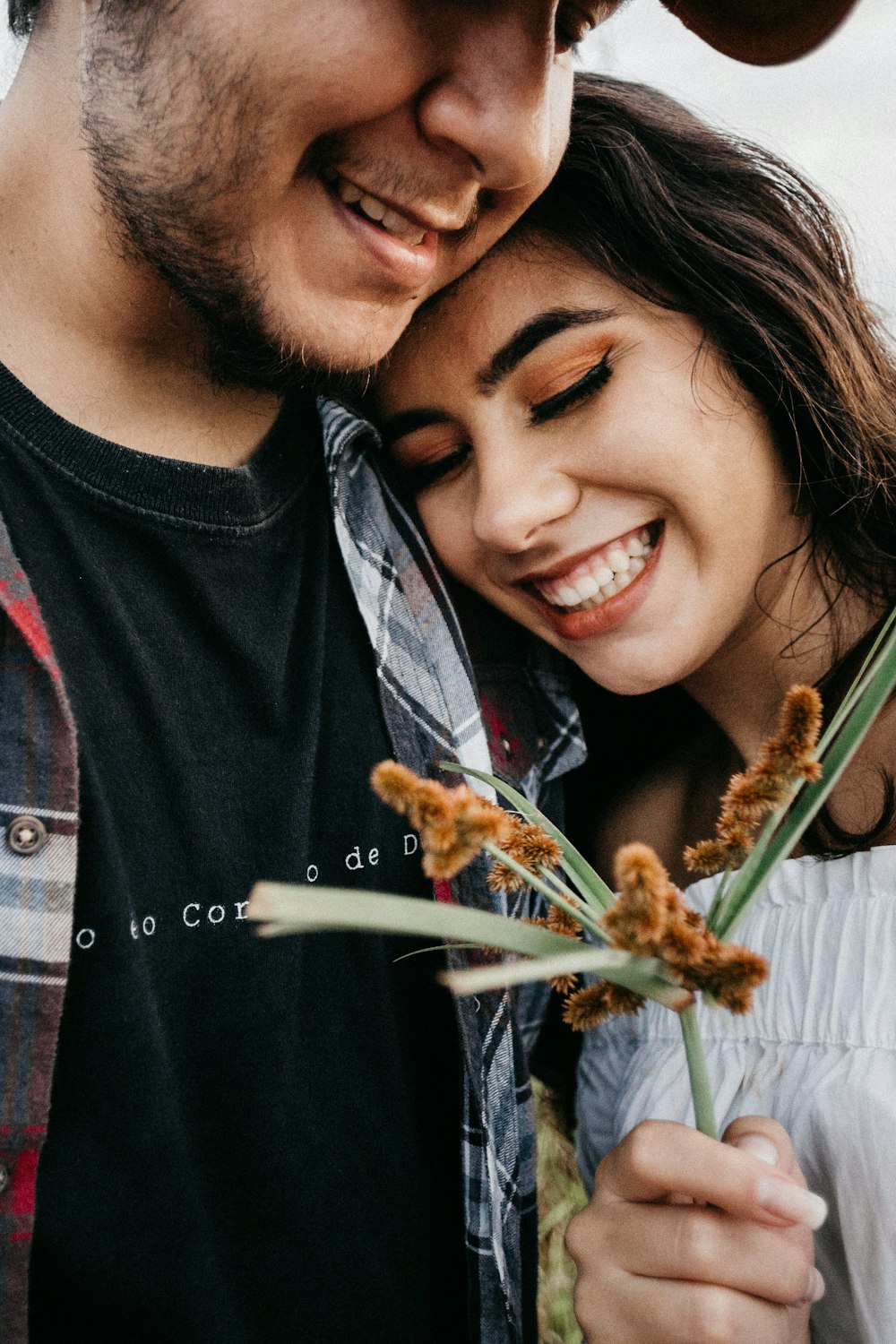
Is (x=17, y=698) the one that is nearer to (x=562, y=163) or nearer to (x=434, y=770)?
(x=434, y=770)

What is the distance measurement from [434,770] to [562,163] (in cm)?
109

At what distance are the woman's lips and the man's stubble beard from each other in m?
0.56

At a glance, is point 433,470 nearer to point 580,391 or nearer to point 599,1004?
point 580,391

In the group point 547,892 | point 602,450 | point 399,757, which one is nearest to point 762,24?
point 602,450

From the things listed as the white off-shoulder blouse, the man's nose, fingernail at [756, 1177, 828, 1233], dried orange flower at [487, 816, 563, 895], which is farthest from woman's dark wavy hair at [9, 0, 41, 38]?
fingernail at [756, 1177, 828, 1233]

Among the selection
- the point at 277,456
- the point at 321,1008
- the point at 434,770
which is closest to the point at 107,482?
the point at 277,456

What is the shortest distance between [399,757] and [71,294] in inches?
34.3

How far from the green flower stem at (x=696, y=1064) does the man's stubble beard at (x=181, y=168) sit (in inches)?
43.5

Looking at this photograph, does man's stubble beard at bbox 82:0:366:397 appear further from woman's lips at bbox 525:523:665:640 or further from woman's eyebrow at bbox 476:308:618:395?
woman's lips at bbox 525:523:665:640

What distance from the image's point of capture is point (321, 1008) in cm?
148

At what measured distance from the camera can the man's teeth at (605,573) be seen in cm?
167

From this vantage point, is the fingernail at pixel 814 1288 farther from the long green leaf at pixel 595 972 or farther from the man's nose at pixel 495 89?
the man's nose at pixel 495 89

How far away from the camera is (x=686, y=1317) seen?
3.43ft

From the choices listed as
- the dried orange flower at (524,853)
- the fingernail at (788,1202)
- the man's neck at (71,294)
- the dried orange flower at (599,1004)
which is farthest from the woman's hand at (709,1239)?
the man's neck at (71,294)
